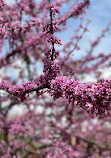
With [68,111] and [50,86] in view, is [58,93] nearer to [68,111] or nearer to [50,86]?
[50,86]

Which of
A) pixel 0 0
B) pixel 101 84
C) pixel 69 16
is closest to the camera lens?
pixel 101 84

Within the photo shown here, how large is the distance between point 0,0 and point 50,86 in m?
2.13

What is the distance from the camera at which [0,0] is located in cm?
386

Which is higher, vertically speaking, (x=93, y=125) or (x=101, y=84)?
(x=93, y=125)

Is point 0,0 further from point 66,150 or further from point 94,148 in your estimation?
point 94,148

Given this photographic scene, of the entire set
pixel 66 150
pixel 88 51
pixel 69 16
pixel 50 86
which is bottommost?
pixel 66 150

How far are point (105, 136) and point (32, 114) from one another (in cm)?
605

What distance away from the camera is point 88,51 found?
12.9 m

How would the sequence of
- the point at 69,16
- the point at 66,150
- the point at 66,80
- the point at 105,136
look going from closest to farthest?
the point at 66,80, the point at 69,16, the point at 66,150, the point at 105,136

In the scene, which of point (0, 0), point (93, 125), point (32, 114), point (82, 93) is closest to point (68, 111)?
point (32, 114)

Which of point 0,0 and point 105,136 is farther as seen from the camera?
point 105,136

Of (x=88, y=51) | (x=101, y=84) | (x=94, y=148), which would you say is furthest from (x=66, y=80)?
(x=88, y=51)

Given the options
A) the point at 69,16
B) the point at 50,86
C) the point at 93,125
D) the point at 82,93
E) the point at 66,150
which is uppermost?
the point at 69,16

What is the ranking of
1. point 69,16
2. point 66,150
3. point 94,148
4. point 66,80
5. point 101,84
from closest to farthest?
1. point 101,84
2. point 66,80
3. point 69,16
4. point 66,150
5. point 94,148
